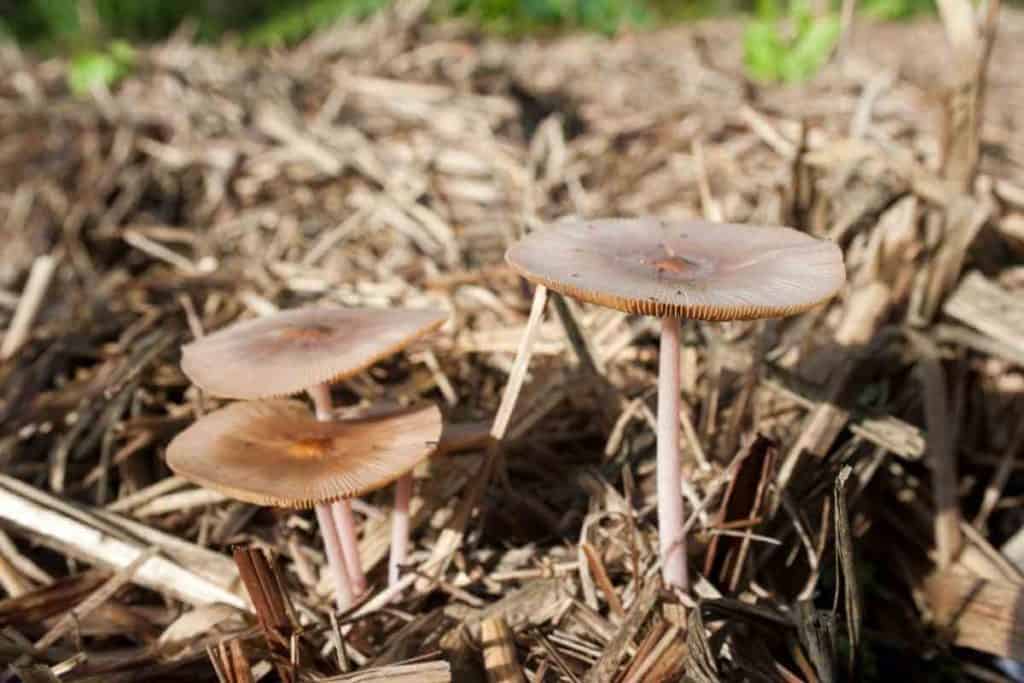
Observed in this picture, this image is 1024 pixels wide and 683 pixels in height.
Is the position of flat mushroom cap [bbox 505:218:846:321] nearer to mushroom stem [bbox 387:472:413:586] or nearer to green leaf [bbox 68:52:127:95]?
mushroom stem [bbox 387:472:413:586]

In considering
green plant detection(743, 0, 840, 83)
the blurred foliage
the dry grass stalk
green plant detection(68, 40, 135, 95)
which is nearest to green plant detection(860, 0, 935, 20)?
the blurred foliage

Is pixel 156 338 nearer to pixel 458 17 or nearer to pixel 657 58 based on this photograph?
pixel 657 58

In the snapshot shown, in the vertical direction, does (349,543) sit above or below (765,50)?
below

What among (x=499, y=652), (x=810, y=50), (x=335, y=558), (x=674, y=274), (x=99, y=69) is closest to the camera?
(x=674, y=274)

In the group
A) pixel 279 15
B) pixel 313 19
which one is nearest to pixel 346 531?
pixel 313 19

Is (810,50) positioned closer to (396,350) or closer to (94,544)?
(396,350)

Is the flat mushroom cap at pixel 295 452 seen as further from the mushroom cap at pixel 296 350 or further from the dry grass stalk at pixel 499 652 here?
the dry grass stalk at pixel 499 652

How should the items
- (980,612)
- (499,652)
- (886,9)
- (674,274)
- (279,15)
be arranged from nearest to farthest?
1. (674,274)
2. (499,652)
3. (980,612)
4. (886,9)
5. (279,15)
